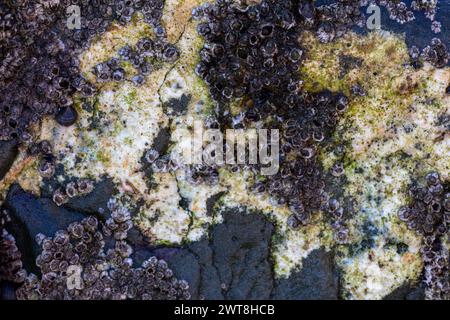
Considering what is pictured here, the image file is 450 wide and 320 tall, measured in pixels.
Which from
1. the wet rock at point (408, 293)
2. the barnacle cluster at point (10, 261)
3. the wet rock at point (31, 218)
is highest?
the wet rock at point (31, 218)

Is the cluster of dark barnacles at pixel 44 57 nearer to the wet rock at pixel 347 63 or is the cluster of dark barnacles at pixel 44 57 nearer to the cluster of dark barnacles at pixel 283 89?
the cluster of dark barnacles at pixel 283 89

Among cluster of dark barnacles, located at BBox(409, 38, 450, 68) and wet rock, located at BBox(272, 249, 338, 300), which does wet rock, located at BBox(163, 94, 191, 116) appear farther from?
cluster of dark barnacles, located at BBox(409, 38, 450, 68)

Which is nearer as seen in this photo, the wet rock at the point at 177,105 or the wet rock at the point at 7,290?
the wet rock at the point at 7,290

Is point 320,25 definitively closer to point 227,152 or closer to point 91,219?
point 227,152

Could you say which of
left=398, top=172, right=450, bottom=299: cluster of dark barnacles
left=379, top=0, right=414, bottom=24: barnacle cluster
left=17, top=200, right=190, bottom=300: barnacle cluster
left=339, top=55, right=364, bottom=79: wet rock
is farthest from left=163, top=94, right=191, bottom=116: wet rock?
left=398, top=172, right=450, bottom=299: cluster of dark barnacles

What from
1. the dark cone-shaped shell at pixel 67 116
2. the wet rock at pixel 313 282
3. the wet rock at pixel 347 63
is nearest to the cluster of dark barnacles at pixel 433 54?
the wet rock at pixel 347 63
